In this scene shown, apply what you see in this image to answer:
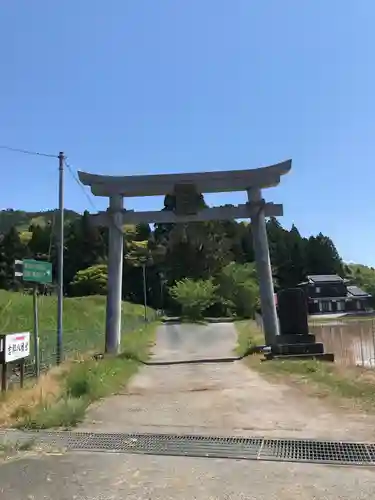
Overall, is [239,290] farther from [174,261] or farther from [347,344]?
[347,344]

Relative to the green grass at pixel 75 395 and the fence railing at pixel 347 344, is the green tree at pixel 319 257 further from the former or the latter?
the green grass at pixel 75 395

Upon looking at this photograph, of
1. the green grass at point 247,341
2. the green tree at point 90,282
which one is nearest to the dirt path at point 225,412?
the green grass at point 247,341

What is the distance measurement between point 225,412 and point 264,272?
10.5m

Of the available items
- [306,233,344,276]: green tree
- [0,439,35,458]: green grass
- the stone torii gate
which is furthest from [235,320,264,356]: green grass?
[306,233,344,276]: green tree

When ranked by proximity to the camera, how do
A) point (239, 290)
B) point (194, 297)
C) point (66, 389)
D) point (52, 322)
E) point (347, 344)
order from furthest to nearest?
point (239, 290), point (194, 297), point (52, 322), point (347, 344), point (66, 389)

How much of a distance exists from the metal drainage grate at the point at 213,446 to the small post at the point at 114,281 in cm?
1069

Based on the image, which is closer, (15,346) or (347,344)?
(15,346)

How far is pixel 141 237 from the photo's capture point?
308 ft

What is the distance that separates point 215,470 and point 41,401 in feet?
12.6

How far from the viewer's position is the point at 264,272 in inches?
719

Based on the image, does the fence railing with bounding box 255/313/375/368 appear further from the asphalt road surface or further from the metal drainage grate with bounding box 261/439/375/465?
the metal drainage grate with bounding box 261/439/375/465

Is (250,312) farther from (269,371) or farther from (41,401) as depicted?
(41,401)

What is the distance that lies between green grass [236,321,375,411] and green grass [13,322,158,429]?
11.7 feet

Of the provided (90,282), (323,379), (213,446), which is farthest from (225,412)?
(90,282)
